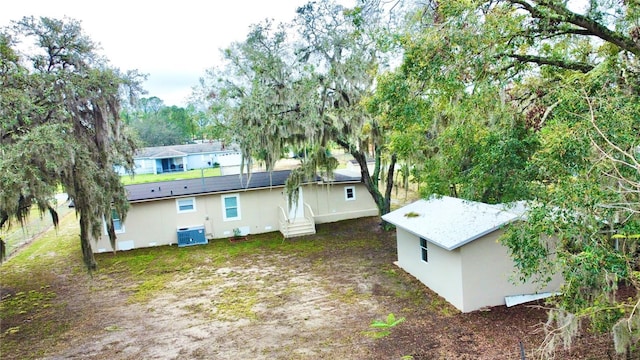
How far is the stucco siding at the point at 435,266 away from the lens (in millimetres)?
7915

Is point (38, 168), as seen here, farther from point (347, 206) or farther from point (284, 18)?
point (347, 206)

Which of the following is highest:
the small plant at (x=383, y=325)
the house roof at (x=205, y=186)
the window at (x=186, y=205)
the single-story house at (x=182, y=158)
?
the single-story house at (x=182, y=158)

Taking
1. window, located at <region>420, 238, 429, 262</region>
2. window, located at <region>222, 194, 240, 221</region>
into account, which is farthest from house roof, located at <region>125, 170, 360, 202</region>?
window, located at <region>420, 238, 429, 262</region>

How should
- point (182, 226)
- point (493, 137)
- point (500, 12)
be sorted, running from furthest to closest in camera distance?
point (182, 226), point (493, 137), point (500, 12)

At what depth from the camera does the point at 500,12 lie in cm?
516

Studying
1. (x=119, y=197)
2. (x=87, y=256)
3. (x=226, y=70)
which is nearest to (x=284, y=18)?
(x=226, y=70)

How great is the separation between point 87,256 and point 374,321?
6.81 metres

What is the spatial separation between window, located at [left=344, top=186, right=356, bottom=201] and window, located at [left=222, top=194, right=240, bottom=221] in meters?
4.90

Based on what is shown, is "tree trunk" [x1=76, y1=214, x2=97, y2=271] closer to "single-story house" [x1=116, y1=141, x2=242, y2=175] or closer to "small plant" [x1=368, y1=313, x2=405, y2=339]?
"small plant" [x1=368, y1=313, x2=405, y2=339]

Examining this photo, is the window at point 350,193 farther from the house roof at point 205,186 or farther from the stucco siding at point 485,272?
the stucco siding at point 485,272

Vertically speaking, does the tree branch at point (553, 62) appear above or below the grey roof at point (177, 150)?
below

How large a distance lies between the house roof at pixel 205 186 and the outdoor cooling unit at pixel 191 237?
4.75 feet

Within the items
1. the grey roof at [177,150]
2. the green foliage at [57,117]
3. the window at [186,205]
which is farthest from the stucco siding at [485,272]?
the grey roof at [177,150]

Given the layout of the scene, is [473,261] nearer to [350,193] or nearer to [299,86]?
[299,86]
